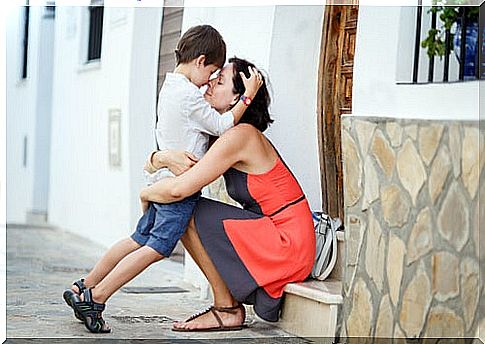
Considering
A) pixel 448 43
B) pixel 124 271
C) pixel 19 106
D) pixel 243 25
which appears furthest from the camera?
pixel 19 106

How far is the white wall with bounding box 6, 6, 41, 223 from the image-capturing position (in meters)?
5.69

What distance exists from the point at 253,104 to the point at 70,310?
3.66 ft

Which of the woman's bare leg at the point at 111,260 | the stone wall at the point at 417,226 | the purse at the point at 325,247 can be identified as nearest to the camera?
the stone wall at the point at 417,226

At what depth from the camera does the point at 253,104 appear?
4570mm

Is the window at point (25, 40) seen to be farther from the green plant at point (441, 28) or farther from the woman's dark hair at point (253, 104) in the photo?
the green plant at point (441, 28)

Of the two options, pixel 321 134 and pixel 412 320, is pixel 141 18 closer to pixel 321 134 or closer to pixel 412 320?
pixel 321 134

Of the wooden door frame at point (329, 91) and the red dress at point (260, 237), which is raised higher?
the wooden door frame at point (329, 91)

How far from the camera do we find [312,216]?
4.68 meters

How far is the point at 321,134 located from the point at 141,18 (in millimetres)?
959

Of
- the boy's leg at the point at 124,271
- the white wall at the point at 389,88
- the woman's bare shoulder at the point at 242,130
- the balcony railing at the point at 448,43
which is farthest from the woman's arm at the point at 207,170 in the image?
the balcony railing at the point at 448,43

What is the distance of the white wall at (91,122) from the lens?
17.7 feet

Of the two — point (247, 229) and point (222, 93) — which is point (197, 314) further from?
point (222, 93)

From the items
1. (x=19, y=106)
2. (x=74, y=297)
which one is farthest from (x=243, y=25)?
(x=19, y=106)
